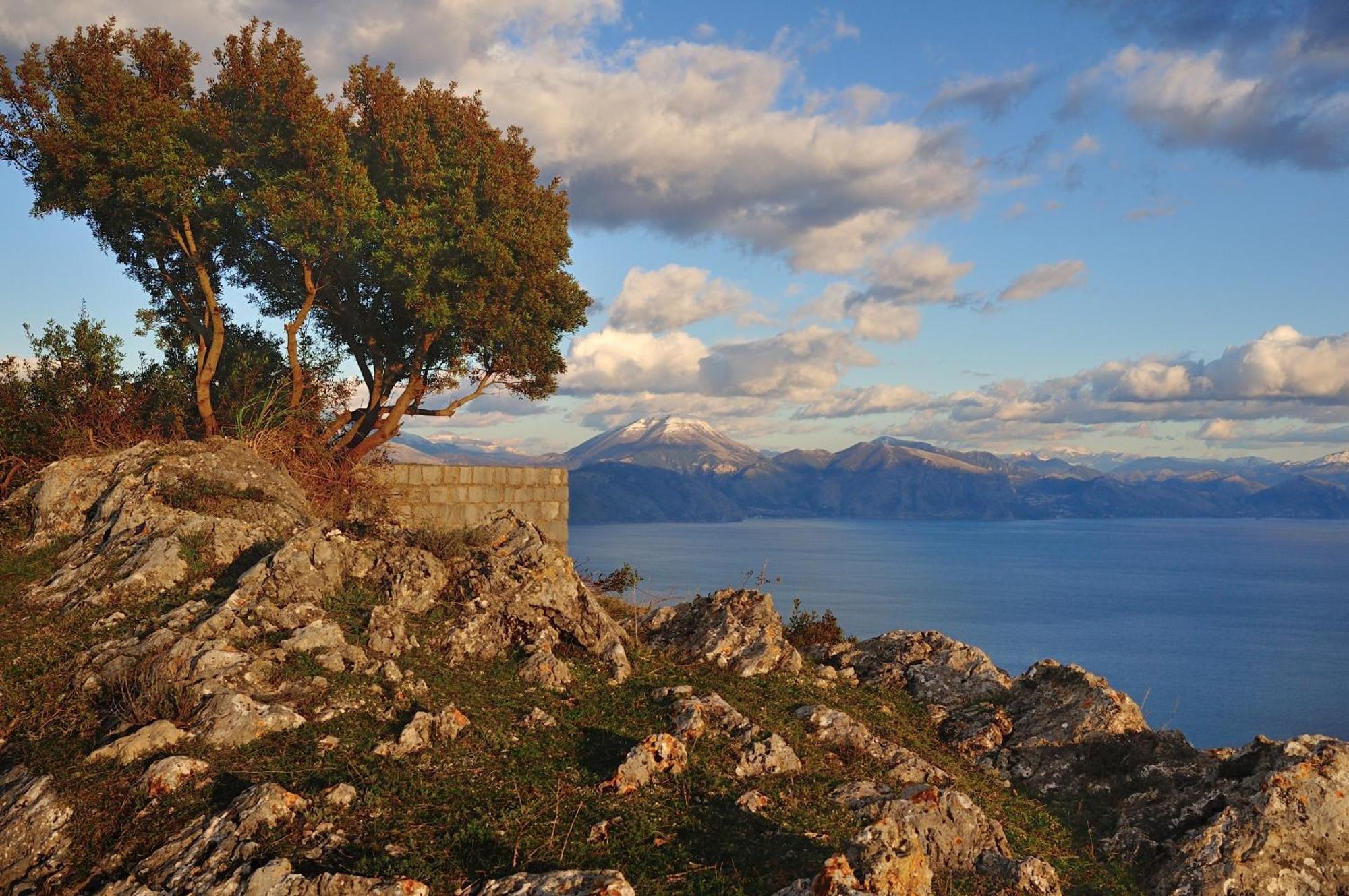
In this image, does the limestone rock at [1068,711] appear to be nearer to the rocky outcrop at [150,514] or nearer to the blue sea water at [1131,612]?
the blue sea water at [1131,612]

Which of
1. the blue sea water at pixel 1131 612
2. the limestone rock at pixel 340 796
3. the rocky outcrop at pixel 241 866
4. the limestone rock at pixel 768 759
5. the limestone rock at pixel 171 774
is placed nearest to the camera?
the rocky outcrop at pixel 241 866

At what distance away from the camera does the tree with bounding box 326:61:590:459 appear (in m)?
21.5

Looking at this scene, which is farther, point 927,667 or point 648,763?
point 927,667

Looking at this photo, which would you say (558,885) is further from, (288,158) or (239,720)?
(288,158)

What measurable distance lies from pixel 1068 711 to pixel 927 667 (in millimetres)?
2643

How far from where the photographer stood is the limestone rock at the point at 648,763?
9022 mm

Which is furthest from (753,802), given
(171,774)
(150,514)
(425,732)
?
(150,514)

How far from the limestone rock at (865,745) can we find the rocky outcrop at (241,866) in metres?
6.41

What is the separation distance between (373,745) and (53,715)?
351 centimetres

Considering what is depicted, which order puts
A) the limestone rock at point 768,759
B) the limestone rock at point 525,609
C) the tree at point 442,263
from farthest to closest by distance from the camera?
1. the tree at point 442,263
2. the limestone rock at point 525,609
3. the limestone rock at point 768,759

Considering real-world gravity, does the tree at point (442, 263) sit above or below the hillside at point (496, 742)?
above

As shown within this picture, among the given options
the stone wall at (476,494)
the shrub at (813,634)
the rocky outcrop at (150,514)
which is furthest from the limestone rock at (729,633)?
the rocky outcrop at (150,514)

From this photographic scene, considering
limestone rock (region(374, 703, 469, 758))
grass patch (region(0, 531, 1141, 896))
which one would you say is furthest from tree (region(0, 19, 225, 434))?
limestone rock (region(374, 703, 469, 758))

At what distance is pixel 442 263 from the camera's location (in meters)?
22.0
